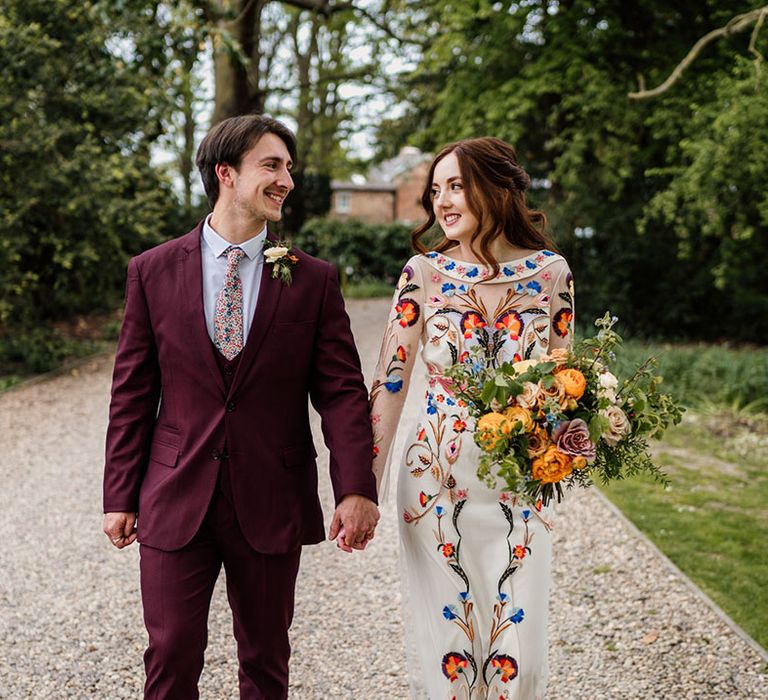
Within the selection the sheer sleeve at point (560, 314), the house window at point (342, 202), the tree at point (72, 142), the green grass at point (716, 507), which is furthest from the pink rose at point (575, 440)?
the house window at point (342, 202)

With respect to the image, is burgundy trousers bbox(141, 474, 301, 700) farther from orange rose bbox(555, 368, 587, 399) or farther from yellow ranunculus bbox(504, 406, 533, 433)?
orange rose bbox(555, 368, 587, 399)

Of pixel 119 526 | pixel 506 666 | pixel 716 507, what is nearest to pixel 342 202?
pixel 716 507

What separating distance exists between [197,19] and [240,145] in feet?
28.8

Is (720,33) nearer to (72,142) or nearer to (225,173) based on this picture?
(225,173)

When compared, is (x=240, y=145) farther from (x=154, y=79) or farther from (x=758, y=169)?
(x=154, y=79)

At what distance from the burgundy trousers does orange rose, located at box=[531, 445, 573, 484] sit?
863 millimetres

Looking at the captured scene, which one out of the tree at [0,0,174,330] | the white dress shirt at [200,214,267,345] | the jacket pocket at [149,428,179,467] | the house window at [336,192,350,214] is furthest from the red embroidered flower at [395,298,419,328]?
the house window at [336,192,350,214]

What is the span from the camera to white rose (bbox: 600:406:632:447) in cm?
244

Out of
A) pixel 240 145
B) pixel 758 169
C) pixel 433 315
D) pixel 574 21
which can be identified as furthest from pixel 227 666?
pixel 574 21

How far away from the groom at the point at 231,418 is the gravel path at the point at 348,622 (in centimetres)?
132

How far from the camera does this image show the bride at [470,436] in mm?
2746

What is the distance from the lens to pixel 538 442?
7.94 feet

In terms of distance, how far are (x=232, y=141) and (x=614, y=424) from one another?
4.70 ft

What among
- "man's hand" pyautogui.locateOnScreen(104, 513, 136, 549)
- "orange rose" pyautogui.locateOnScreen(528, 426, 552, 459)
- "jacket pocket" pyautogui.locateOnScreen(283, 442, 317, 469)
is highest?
"orange rose" pyautogui.locateOnScreen(528, 426, 552, 459)
